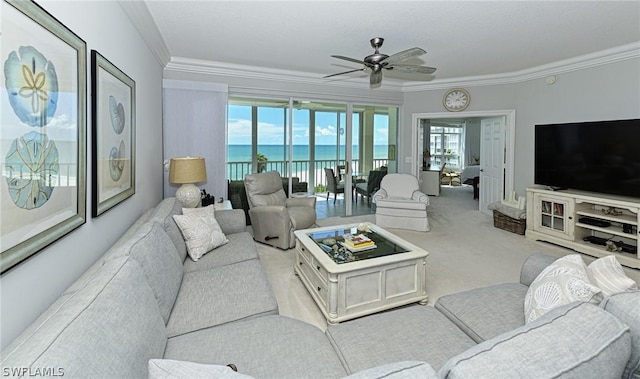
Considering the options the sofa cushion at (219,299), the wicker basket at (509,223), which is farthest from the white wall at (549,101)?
the sofa cushion at (219,299)

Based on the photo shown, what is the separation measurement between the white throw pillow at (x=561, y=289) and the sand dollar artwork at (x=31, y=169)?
2.03 metres

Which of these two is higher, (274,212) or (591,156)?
(591,156)

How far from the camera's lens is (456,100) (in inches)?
216

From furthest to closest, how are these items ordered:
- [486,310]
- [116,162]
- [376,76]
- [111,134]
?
[376,76], [116,162], [111,134], [486,310]

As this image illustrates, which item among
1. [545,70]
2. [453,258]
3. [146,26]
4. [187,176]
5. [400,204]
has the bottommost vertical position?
[453,258]

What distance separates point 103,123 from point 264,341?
1.60 metres

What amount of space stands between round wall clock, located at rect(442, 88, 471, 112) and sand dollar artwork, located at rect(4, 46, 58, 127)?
5.54 metres

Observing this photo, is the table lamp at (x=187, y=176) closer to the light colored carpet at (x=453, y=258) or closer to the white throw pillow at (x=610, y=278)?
the light colored carpet at (x=453, y=258)

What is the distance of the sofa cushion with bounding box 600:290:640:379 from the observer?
909 millimetres

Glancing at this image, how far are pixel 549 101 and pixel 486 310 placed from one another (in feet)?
14.4

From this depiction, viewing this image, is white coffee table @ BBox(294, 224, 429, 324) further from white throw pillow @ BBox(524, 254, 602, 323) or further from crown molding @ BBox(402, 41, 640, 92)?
crown molding @ BBox(402, 41, 640, 92)

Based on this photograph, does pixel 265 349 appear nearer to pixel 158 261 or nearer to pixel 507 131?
pixel 158 261

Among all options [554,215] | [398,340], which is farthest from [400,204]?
[398,340]

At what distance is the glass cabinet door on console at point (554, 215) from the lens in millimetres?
3891
